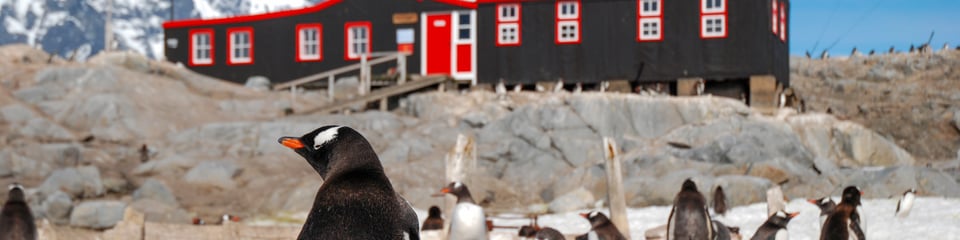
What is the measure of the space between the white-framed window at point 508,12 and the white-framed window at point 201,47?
34.4 feet

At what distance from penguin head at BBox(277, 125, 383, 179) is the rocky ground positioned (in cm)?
2044

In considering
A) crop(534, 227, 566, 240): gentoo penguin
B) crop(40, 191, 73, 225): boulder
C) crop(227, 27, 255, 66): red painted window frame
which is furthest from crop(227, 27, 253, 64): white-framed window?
crop(534, 227, 566, 240): gentoo penguin

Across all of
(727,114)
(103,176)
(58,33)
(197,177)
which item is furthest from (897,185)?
(58,33)

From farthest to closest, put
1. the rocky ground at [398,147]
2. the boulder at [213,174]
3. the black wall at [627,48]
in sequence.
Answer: the black wall at [627,48] < the boulder at [213,174] < the rocky ground at [398,147]

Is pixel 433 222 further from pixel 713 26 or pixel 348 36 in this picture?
pixel 348 36

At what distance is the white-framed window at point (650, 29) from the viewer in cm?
3706

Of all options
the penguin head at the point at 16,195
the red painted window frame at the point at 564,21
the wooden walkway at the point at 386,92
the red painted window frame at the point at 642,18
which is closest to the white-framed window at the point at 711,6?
the red painted window frame at the point at 642,18

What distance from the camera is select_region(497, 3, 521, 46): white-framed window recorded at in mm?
38344

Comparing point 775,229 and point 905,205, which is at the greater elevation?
point 775,229

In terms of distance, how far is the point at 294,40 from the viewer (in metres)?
40.7

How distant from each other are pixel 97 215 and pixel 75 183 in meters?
2.54

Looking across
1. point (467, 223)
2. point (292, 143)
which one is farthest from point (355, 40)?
point (292, 143)

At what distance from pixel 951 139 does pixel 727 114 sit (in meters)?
18.2

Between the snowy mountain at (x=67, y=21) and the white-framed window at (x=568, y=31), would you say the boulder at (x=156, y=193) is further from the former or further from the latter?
the snowy mountain at (x=67, y=21)
